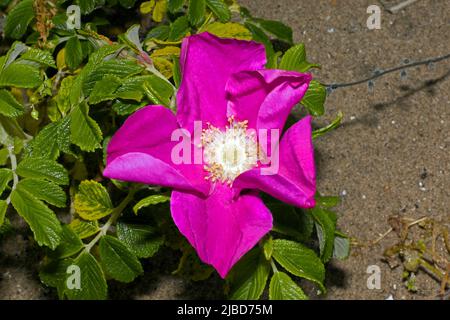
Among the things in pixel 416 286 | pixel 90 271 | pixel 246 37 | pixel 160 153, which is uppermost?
pixel 246 37

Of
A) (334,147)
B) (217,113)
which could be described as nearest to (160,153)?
(217,113)

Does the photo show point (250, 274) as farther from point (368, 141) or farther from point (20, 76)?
point (368, 141)

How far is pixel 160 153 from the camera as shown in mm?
1153

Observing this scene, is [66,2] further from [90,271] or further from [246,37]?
[90,271]

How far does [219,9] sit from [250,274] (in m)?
0.50

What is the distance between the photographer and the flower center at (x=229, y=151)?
3.99ft

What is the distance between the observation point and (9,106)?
126 cm

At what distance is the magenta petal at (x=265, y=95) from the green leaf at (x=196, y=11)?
0.87ft

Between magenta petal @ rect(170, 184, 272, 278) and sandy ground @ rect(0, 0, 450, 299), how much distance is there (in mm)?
712

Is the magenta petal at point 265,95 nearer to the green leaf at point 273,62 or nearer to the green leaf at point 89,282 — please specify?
the green leaf at point 273,62

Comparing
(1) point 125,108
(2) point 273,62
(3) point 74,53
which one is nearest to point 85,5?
(3) point 74,53

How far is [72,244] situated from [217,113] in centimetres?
36

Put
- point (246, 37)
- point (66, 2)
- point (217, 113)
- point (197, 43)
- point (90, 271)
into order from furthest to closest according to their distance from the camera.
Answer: point (66, 2) → point (246, 37) → point (90, 271) → point (217, 113) → point (197, 43)

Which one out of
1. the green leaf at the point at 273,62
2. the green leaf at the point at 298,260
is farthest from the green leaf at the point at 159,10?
the green leaf at the point at 298,260
